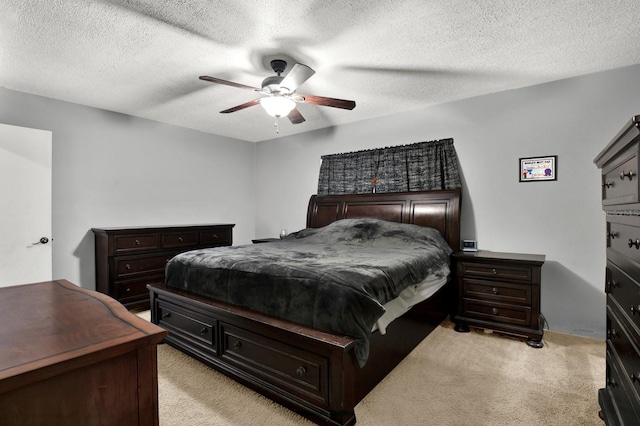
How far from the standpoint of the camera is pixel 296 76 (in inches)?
101

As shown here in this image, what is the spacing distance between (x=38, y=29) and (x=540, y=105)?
4.40m

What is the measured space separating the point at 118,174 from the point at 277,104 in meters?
2.75

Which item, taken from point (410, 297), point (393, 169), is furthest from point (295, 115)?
point (410, 297)

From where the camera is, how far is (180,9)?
2092 millimetres

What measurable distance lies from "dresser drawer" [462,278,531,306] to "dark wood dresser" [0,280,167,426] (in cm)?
302

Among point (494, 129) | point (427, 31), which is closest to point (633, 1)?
point (427, 31)

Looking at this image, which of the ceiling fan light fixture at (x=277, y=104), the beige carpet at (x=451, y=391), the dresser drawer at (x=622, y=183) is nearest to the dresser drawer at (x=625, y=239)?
the dresser drawer at (x=622, y=183)

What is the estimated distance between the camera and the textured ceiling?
2.09m

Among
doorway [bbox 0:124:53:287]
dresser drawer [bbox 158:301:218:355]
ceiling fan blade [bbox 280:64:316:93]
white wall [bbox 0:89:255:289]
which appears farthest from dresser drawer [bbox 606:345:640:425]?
white wall [bbox 0:89:255:289]

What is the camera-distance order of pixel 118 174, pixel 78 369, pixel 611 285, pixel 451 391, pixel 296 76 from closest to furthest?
1. pixel 78 369
2. pixel 611 285
3. pixel 451 391
4. pixel 296 76
5. pixel 118 174

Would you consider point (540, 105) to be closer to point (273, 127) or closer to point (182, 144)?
point (273, 127)

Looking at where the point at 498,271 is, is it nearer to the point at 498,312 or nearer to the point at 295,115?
the point at 498,312

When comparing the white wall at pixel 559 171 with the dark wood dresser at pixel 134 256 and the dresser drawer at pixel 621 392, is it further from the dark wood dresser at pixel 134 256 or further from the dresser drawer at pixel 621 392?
the dark wood dresser at pixel 134 256

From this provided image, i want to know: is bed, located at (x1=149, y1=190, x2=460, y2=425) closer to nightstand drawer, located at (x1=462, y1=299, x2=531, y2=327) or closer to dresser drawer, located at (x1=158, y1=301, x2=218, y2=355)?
dresser drawer, located at (x1=158, y1=301, x2=218, y2=355)
